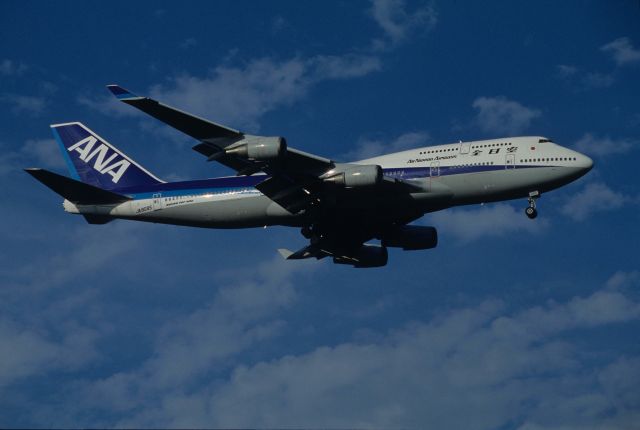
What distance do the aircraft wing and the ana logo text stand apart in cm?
1043

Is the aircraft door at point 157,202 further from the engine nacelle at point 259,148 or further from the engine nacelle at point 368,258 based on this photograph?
the engine nacelle at point 368,258

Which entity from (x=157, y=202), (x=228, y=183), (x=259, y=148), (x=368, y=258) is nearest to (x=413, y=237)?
(x=368, y=258)

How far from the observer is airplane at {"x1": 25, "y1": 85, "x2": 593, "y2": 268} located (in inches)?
1718

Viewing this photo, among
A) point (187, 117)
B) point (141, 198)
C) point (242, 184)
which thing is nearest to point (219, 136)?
point (187, 117)

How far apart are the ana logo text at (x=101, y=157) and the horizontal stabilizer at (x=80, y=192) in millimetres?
2702

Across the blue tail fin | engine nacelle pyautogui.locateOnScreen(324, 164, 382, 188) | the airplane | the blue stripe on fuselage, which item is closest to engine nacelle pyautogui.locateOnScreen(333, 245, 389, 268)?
the airplane

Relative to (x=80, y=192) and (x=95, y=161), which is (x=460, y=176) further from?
(x=95, y=161)

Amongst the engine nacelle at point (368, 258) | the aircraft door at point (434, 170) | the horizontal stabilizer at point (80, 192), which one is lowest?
the engine nacelle at point (368, 258)

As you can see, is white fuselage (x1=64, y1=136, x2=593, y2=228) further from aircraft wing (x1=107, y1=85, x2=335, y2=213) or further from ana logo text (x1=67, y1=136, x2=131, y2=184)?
ana logo text (x1=67, y1=136, x2=131, y2=184)

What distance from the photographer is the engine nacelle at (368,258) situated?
5444 cm

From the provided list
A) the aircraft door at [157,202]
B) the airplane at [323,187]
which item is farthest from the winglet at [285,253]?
the aircraft door at [157,202]

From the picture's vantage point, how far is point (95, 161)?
55.7 metres

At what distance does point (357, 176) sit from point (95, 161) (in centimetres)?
1973

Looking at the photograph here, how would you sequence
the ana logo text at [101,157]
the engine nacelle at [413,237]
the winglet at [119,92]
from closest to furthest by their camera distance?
the winglet at [119,92] → the engine nacelle at [413,237] → the ana logo text at [101,157]
